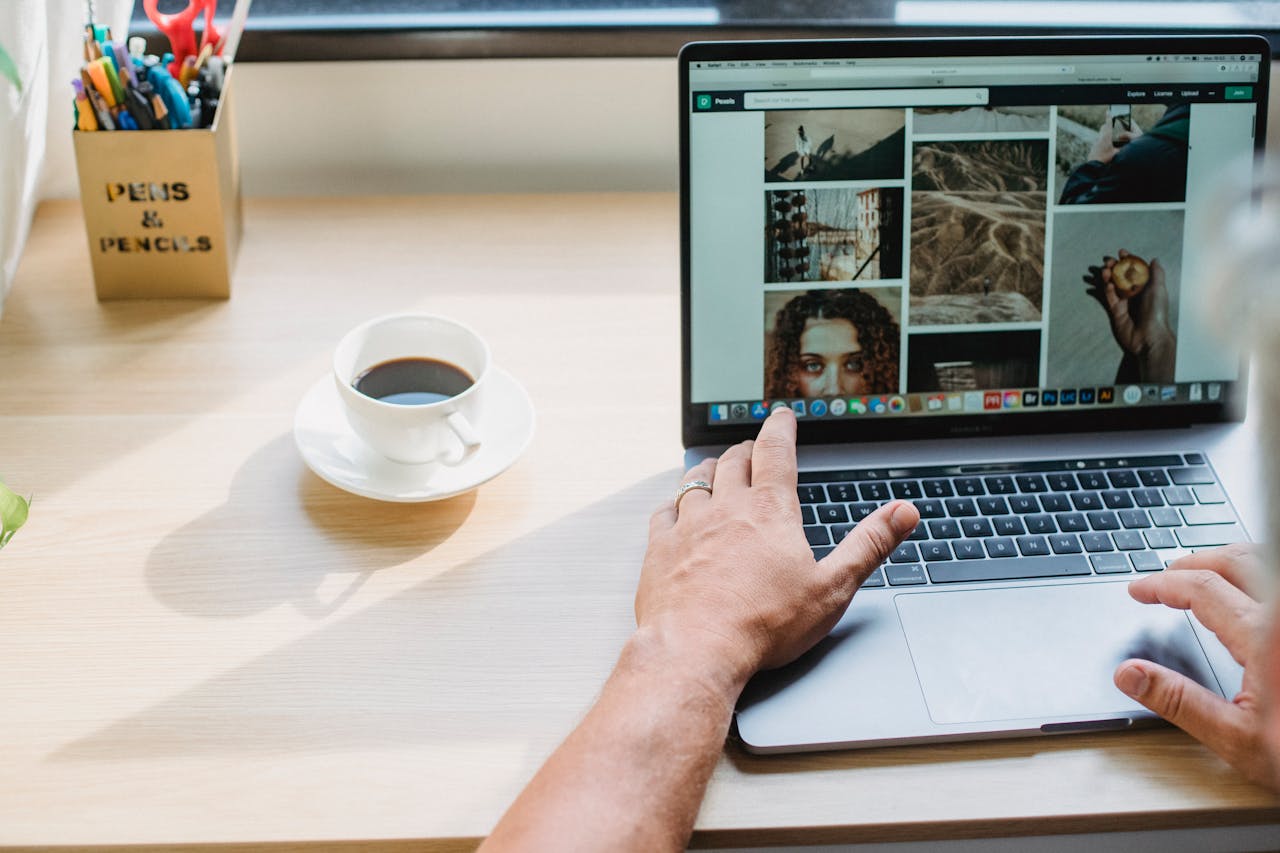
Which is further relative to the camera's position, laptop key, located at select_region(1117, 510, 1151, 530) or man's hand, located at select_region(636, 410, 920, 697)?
laptop key, located at select_region(1117, 510, 1151, 530)

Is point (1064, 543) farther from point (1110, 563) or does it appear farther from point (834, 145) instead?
point (834, 145)

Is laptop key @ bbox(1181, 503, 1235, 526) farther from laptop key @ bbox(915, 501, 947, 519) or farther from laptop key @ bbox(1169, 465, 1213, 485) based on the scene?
laptop key @ bbox(915, 501, 947, 519)

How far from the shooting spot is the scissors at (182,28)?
1.09 meters

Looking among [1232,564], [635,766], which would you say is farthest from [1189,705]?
[635,766]

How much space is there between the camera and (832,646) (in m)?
Result: 0.76

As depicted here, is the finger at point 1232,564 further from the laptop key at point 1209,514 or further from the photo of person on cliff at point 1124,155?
the photo of person on cliff at point 1124,155

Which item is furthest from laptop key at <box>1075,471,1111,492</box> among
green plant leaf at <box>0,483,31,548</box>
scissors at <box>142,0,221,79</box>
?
scissors at <box>142,0,221,79</box>

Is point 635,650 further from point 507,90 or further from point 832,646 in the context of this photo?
point 507,90

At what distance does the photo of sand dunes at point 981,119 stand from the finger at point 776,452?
0.23 meters

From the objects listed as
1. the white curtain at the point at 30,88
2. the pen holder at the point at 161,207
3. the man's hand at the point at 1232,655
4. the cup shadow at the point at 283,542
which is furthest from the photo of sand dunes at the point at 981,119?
the white curtain at the point at 30,88

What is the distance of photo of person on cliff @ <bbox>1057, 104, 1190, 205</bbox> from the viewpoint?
90 cm

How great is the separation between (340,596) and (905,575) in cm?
38

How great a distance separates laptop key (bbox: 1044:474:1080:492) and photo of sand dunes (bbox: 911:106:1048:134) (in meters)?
0.25

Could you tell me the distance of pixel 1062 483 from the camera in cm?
89
